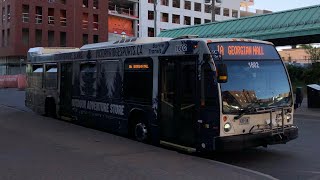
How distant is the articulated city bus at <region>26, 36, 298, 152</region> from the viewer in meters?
9.71

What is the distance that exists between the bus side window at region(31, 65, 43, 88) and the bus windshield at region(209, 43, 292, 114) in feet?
39.1

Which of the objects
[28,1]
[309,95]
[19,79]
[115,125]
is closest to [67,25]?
[28,1]

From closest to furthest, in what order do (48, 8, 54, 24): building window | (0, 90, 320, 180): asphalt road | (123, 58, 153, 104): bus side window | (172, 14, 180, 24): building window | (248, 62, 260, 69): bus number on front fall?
1. (0, 90, 320, 180): asphalt road
2. (248, 62, 260, 69): bus number on front
3. (123, 58, 153, 104): bus side window
4. (48, 8, 54, 24): building window
5. (172, 14, 180, 24): building window

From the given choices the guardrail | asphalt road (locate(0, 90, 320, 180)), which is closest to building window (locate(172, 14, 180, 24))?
the guardrail

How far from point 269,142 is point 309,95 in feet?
49.8

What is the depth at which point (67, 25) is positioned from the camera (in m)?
73.1

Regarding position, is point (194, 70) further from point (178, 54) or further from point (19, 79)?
point (19, 79)

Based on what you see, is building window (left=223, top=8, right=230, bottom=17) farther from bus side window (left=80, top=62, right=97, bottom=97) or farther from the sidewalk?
bus side window (left=80, top=62, right=97, bottom=97)

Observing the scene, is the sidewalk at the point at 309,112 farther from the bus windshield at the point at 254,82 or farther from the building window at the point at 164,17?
the building window at the point at 164,17

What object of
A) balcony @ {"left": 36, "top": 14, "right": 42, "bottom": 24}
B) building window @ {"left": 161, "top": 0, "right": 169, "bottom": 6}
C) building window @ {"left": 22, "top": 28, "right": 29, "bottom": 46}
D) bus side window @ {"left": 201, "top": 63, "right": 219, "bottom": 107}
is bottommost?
bus side window @ {"left": 201, "top": 63, "right": 219, "bottom": 107}

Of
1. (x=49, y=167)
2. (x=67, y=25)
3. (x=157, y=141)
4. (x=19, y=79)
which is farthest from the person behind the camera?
(x=67, y=25)

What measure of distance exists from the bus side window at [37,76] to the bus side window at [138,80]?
26.9 ft

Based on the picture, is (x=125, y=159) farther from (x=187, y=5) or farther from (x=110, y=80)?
(x=187, y=5)

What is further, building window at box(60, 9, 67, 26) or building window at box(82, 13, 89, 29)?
building window at box(82, 13, 89, 29)
